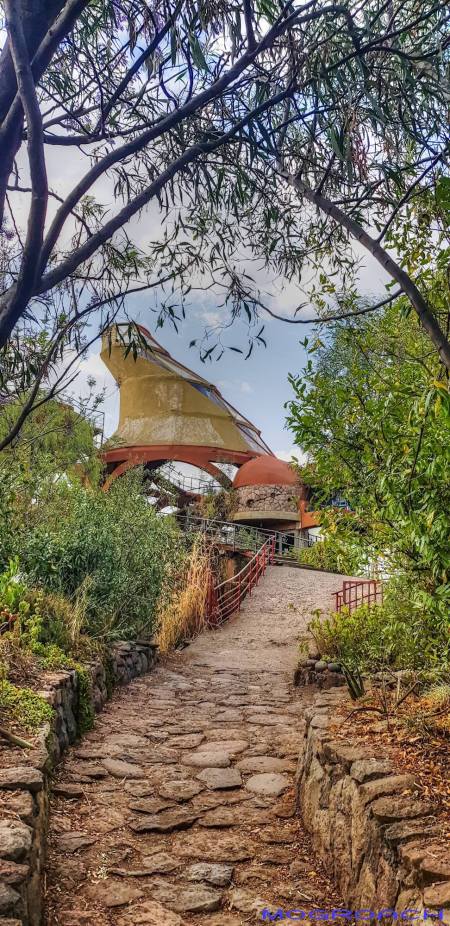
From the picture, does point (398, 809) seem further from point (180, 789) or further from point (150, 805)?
point (180, 789)

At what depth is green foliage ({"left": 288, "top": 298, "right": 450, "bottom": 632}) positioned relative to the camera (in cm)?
305

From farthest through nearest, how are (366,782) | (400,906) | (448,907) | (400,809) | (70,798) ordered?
(70,798) → (366,782) → (400,809) → (400,906) → (448,907)

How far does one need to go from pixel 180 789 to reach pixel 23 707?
47.5 inches

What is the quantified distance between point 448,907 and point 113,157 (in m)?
3.46

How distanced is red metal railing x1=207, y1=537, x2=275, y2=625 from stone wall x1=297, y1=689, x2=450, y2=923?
8.71 meters

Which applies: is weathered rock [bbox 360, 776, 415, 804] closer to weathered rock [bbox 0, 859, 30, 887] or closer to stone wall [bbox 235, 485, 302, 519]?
weathered rock [bbox 0, 859, 30, 887]

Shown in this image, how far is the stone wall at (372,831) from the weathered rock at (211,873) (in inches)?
19.5

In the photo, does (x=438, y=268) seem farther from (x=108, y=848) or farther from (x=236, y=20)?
Result: (x=108, y=848)

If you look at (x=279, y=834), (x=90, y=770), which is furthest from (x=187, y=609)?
(x=279, y=834)

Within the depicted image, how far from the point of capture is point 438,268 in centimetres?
379

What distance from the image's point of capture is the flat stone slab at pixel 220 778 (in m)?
4.48

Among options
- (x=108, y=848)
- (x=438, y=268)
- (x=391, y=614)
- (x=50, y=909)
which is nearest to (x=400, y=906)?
(x=50, y=909)

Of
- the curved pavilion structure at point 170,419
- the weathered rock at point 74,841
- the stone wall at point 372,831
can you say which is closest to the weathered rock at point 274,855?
the stone wall at point 372,831

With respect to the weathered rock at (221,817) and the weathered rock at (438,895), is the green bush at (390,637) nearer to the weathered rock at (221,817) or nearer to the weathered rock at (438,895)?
the weathered rock at (221,817)
